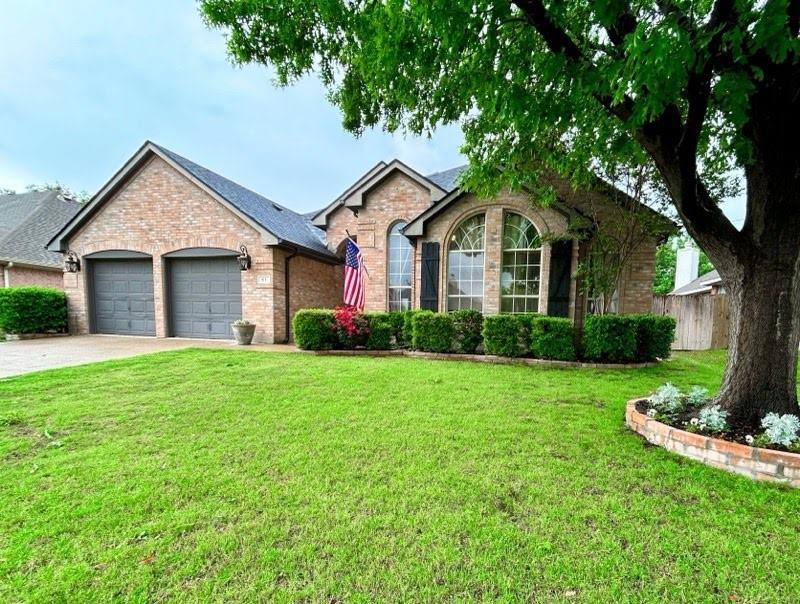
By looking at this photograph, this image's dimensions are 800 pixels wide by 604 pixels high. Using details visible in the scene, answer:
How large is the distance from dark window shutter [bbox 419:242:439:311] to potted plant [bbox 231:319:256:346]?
17.8 ft

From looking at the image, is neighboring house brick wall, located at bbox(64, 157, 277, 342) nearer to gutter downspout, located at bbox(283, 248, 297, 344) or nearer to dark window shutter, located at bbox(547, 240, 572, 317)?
gutter downspout, located at bbox(283, 248, 297, 344)

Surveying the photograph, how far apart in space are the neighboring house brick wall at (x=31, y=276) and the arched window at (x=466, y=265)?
17791mm

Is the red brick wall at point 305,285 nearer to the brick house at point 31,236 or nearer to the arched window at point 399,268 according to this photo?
the arched window at point 399,268

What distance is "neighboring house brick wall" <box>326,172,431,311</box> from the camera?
12.3 meters

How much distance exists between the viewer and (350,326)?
8859mm

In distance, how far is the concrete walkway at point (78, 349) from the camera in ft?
23.1

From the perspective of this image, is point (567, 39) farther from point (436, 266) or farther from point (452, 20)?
point (436, 266)

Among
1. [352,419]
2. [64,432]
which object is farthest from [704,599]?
[64,432]

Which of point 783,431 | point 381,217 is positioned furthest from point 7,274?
point 783,431

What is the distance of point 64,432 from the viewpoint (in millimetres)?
3658

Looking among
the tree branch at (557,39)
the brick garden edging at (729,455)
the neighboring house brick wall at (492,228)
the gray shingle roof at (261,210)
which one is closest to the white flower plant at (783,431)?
the brick garden edging at (729,455)

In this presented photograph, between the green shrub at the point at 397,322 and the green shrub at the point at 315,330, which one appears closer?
the green shrub at the point at 315,330

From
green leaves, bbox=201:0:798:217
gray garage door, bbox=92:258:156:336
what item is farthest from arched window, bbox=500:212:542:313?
gray garage door, bbox=92:258:156:336

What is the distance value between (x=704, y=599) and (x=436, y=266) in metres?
9.30
